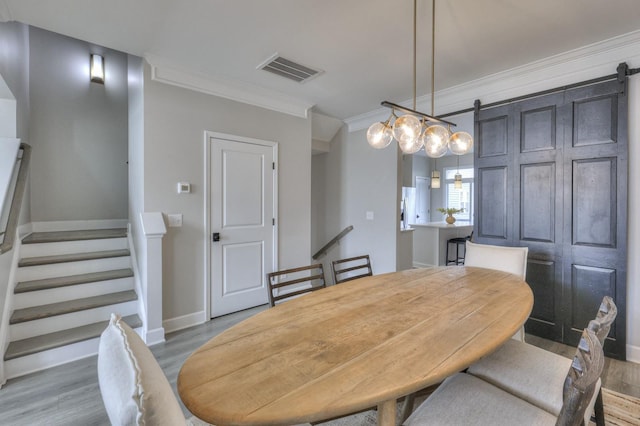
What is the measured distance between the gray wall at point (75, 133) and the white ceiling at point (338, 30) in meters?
1.78

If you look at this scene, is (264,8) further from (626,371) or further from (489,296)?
(626,371)

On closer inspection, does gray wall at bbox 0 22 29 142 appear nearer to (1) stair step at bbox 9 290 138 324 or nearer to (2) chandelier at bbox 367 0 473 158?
(1) stair step at bbox 9 290 138 324

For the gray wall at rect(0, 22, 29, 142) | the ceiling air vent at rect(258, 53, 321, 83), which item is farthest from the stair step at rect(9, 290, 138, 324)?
the ceiling air vent at rect(258, 53, 321, 83)

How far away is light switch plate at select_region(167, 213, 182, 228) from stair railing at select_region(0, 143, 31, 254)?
1.06 m

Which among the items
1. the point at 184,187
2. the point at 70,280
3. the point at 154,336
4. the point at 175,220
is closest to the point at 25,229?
the point at 70,280

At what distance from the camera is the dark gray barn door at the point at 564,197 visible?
92.7 inches

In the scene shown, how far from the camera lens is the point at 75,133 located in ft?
12.2

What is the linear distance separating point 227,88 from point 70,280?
8.05 feet

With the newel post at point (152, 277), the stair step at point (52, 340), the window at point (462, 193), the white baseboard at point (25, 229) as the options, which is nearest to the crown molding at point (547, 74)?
the newel post at point (152, 277)

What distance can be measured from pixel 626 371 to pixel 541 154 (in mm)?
1826

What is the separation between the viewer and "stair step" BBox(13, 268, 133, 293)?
255 cm

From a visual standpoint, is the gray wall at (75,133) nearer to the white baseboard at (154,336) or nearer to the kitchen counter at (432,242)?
the white baseboard at (154,336)

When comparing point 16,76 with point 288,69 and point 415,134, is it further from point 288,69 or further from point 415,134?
point 415,134

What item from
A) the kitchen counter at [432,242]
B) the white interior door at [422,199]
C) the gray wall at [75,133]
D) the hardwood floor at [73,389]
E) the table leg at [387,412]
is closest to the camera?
the table leg at [387,412]
